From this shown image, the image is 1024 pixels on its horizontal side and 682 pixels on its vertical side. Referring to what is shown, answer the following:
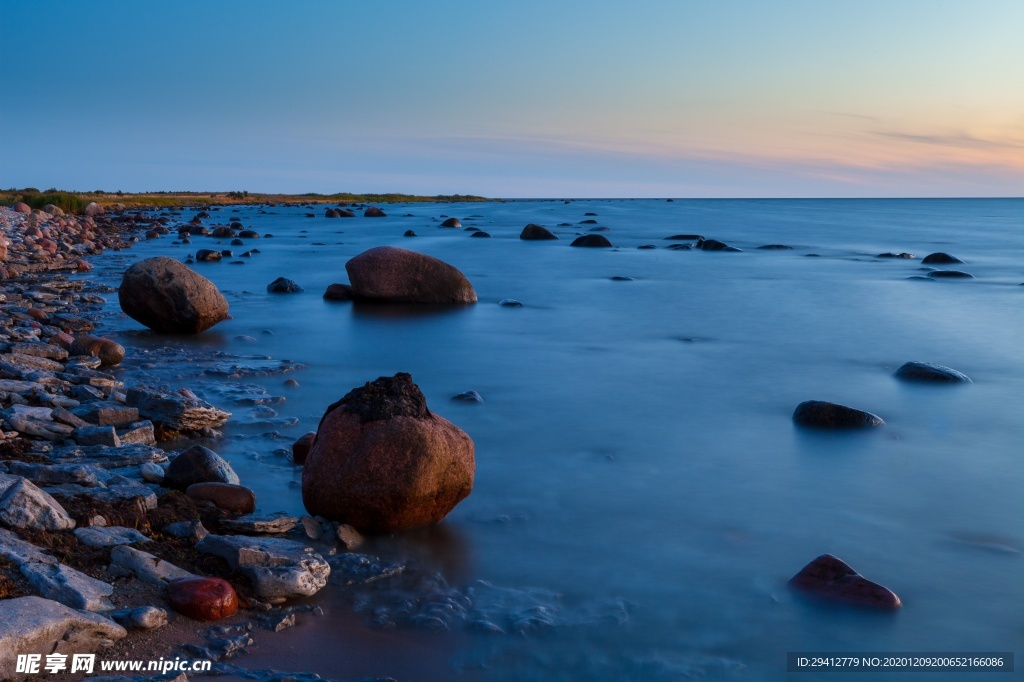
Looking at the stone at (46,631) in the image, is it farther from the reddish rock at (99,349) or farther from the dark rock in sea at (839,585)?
the reddish rock at (99,349)

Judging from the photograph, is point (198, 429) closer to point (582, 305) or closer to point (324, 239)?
point (582, 305)

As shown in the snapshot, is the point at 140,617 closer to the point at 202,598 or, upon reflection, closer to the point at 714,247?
the point at 202,598

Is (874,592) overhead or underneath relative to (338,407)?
underneath

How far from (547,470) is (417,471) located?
1737 mm

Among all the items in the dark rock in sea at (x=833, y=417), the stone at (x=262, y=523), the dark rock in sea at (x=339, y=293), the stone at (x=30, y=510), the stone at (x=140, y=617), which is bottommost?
the dark rock in sea at (x=833, y=417)

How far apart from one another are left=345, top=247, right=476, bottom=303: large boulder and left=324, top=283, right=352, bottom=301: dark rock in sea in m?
0.28

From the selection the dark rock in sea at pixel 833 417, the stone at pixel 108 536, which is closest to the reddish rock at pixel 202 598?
the stone at pixel 108 536

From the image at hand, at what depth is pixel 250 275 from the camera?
2223 cm

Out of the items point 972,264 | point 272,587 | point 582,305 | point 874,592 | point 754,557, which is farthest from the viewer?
point 972,264

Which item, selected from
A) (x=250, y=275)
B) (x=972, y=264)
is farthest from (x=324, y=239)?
(x=972, y=264)

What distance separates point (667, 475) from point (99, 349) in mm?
6252

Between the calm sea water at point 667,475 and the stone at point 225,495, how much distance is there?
249 millimetres

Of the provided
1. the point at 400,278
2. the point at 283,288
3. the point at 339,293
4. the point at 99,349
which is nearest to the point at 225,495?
the point at 99,349

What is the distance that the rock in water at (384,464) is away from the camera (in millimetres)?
5117
